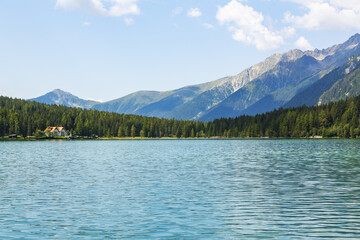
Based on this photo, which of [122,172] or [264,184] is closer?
[264,184]

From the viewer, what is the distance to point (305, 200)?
1315 inches

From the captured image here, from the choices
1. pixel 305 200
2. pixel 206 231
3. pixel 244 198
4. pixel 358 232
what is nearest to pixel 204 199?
pixel 244 198

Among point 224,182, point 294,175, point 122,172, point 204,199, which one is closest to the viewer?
point 204,199

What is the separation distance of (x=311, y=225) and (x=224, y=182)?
21103 mm

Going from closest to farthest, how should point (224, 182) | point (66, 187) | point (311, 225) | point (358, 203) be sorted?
1. point (311, 225)
2. point (358, 203)
3. point (66, 187)
4. point (224, 182)

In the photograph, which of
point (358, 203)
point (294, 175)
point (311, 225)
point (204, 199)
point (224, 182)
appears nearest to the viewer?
point (311, 225)

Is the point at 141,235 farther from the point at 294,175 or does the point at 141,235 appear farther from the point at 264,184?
the point at 294,175

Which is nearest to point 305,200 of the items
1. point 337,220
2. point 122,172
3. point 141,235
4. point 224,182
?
point 337,220

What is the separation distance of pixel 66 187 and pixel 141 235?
22036 mm

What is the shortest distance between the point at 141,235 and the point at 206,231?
395 centimetres

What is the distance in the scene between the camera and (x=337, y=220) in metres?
25.9

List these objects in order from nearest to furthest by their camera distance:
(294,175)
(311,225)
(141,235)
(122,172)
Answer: (141,235), (311,225), (294,175), (122,172)

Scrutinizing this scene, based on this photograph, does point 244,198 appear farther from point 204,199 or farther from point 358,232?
point 358,232

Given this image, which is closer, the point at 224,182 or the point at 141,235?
the point at 141,235
